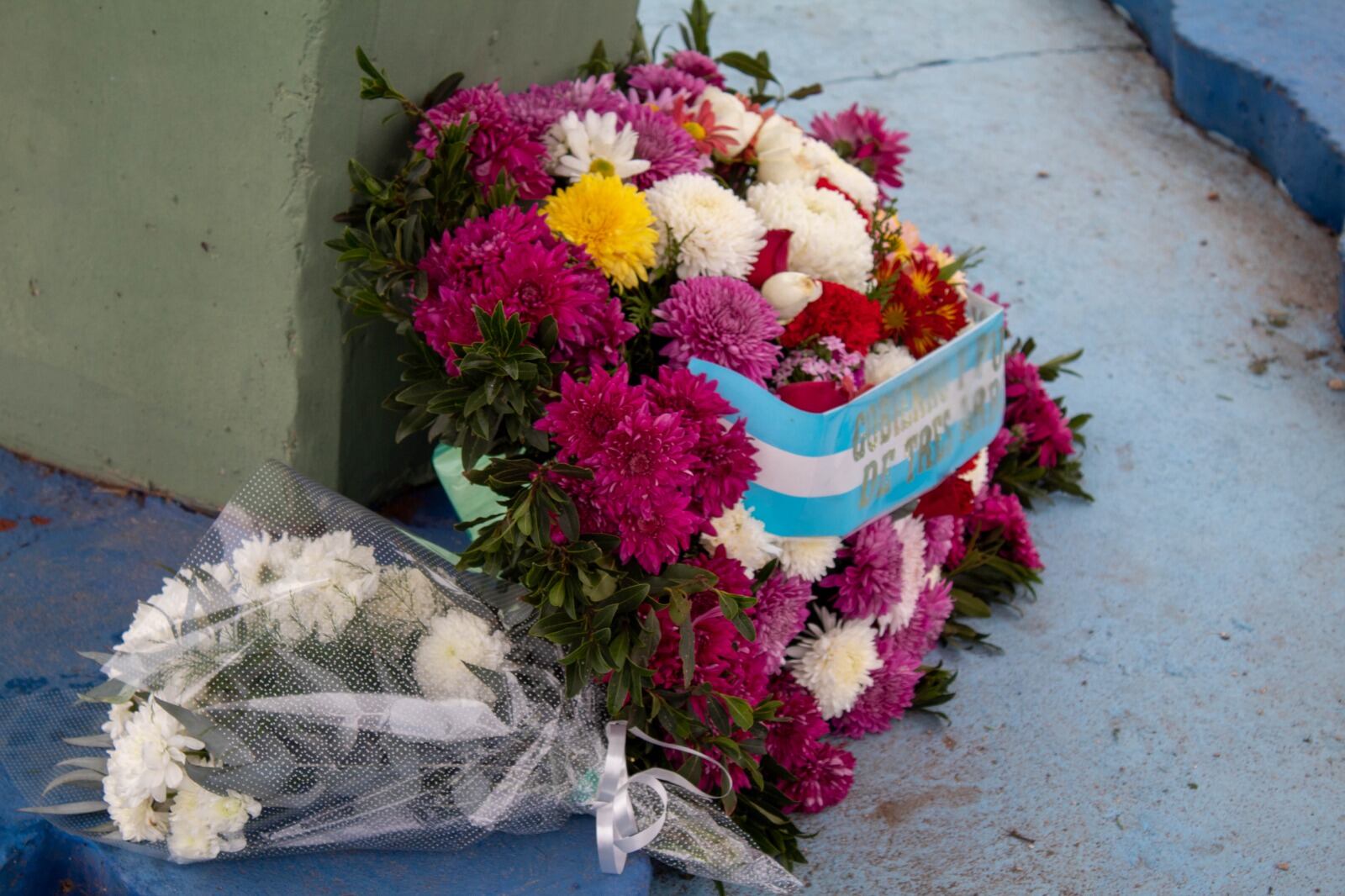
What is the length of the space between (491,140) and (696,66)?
69 cm

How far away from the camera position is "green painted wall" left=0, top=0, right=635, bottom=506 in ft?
5.78

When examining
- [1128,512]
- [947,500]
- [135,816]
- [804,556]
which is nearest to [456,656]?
[135,816]

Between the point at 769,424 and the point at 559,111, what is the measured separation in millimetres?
664

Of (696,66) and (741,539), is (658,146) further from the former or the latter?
(741,539)

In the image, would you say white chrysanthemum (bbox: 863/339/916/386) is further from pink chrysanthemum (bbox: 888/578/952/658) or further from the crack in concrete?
the crack in concrete

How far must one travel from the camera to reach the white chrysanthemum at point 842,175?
91.9 inches

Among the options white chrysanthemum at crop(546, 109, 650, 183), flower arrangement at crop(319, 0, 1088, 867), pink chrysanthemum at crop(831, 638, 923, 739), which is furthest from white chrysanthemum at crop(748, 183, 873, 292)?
pink chrysanthemum at crop(831, 638, 923, 739)

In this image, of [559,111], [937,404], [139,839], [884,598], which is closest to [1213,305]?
[937,404]

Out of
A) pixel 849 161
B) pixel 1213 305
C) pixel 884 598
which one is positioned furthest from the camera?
pixel 1213 305

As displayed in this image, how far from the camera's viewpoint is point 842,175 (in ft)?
7.73

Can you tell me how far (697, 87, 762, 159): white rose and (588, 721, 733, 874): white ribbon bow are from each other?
114 centimetres

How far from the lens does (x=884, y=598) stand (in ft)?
6.32

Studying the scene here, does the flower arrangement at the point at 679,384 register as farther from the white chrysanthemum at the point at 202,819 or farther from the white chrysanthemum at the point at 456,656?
the white chrysanthemum at the point at 202,819

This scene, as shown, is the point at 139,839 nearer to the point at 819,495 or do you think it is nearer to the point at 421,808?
the point at 421,808
